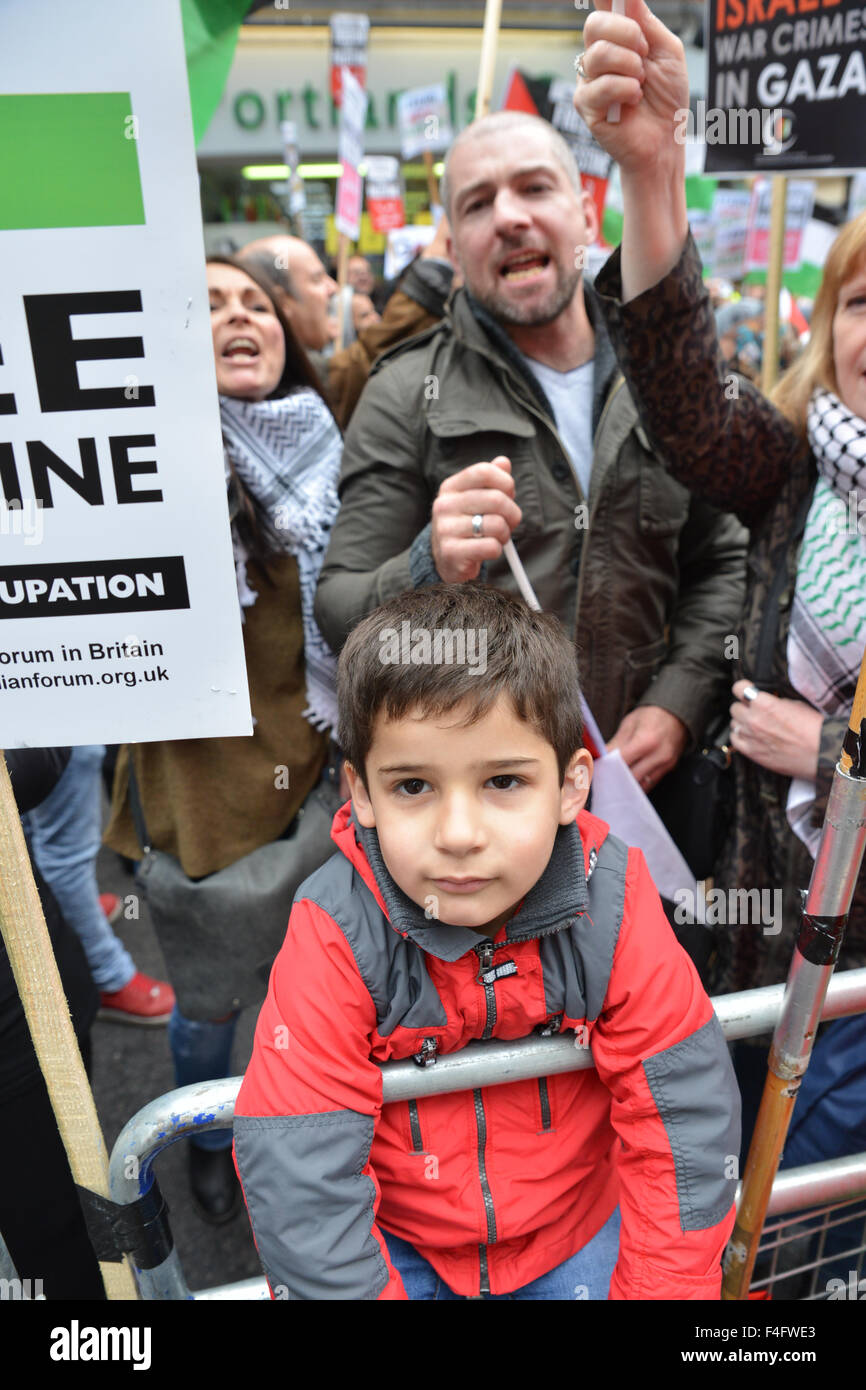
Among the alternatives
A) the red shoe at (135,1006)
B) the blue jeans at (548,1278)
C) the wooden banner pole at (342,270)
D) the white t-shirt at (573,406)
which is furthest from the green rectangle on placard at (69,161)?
the wooden banner pole at (342,270)

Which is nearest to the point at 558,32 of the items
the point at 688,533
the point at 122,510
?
the point at 688,533

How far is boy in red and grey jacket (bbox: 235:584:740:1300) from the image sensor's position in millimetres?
1031

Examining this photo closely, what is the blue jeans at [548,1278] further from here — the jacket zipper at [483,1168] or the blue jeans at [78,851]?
the blue jeans at [78,851]

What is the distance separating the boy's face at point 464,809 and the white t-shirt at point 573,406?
90 cm

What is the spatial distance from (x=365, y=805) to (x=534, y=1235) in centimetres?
61

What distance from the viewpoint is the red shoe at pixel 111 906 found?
354cm

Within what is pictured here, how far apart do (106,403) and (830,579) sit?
1.07 m

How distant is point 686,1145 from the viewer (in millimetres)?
1110

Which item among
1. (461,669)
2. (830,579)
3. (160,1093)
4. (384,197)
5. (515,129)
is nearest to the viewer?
(461,669)

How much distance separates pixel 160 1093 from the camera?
281 cm

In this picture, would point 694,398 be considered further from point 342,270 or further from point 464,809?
point 342,270

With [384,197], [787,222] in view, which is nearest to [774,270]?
[787,222]

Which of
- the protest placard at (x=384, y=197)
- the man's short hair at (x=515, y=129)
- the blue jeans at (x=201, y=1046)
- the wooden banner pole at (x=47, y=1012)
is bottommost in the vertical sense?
the blue jeans at (x=201, y=1046)

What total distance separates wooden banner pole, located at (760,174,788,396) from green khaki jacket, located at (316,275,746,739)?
0.99m
